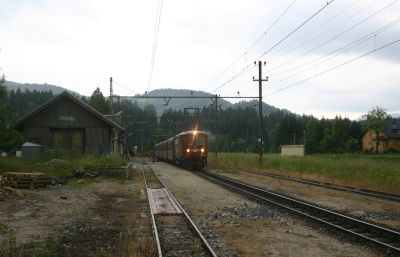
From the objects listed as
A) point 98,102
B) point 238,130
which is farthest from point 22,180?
point 238,130

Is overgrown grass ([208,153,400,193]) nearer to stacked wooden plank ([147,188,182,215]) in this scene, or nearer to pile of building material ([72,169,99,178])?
stacked wooden plank ([147,188,182,215])

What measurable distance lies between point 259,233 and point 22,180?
1205cm

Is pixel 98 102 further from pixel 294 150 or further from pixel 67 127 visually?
pixel 67 127

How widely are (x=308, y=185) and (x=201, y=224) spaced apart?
13.2 m

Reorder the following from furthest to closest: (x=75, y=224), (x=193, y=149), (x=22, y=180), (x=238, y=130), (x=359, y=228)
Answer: (x=238, y=130)
(x=193, y=149)
(x=22, y=180)
(x=75, y=224)
(x=359, y=228)

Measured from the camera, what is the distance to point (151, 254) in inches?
324

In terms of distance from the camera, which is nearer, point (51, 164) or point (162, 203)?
point (162, 203)

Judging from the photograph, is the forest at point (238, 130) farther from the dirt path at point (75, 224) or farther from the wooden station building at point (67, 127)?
the dirt path at point (75, 224)

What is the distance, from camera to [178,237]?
33.5ft

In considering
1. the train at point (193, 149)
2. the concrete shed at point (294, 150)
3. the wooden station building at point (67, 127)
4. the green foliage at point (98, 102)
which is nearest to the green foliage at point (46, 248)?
the wooden station building at point (67, 127)

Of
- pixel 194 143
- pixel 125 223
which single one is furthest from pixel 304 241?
pixel 194 143

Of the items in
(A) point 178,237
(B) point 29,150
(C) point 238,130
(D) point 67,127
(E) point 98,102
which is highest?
(E) point 98,102

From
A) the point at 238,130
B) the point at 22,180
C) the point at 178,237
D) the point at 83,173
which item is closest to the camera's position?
the point at 178,237

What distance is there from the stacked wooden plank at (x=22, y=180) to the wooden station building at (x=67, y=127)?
1853 cm
